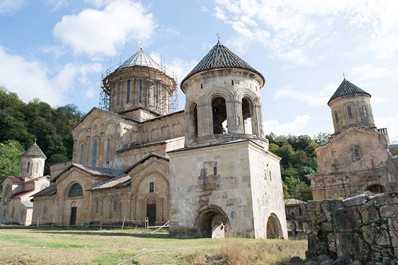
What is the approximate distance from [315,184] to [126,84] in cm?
1605

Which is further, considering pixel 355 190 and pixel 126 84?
pixel 126 84

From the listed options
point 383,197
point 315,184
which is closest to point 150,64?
point 315,184

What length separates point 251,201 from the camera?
10.3m

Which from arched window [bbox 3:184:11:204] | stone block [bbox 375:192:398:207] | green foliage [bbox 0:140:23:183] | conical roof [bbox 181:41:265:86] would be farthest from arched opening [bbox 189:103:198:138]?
green foliage [bbox 0:140:23:183]

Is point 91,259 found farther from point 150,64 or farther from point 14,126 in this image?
point 14,126

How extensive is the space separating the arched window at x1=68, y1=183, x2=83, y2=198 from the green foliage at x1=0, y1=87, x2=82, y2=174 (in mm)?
25233

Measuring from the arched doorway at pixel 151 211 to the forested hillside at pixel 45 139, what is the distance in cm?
2602

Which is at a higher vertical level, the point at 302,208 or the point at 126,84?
the point at 126,84

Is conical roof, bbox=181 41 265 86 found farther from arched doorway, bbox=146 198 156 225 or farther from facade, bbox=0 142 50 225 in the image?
facade, bbox=0 142 50 225

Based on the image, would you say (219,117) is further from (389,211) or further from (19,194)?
(19,194)

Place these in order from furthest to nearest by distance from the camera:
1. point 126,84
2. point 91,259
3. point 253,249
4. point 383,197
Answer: point 126,84 < point 253,249 < point 91,259 < point 383,197

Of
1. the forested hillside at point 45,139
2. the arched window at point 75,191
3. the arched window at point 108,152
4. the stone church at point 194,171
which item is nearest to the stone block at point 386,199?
the stone church at point 194,171

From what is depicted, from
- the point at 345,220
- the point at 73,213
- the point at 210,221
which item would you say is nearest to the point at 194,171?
the point at 210,221

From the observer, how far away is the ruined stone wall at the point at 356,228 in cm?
472
